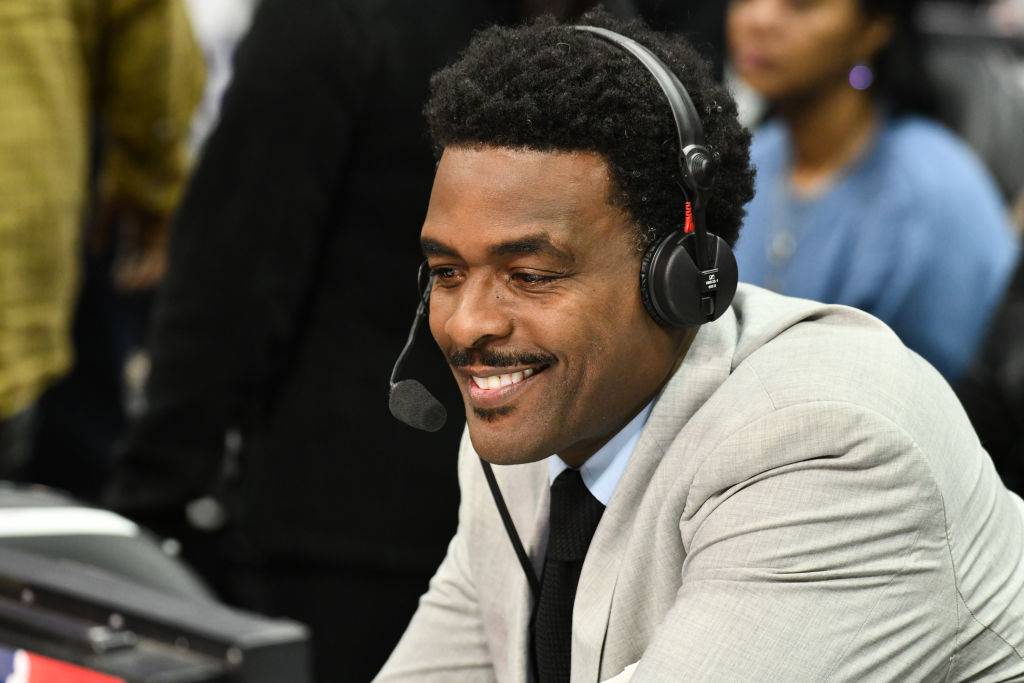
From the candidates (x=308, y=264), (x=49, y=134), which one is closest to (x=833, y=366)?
(x=308, y=264)

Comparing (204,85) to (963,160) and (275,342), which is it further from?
(963,160)

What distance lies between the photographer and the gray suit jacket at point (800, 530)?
1301mm

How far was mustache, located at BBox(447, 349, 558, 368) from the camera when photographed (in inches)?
57.1

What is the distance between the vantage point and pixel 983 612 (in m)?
1.40

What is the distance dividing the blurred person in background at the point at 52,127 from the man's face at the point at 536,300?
1.48 meters

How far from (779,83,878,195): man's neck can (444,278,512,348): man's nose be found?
2.25 meters

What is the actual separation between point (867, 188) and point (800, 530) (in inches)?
89.3

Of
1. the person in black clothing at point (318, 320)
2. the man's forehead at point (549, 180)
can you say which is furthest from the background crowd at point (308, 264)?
the man's forehead at point (549, 180)

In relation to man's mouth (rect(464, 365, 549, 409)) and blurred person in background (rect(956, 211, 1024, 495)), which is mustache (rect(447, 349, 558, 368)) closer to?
man's mouth (rect(464, 365, 549, 409))

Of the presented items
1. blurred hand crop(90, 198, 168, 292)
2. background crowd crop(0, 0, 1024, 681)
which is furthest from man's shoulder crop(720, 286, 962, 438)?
blurred hand crop(90, 198, 168, 292)

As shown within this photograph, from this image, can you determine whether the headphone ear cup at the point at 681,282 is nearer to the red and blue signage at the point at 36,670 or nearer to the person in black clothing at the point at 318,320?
the red and blue signage at the point at 36,670

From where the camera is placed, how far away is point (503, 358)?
145 centimetres

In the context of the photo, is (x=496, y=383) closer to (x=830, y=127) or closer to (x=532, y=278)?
(x=532, y=278)

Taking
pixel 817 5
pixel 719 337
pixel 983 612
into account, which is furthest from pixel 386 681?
pixel 817 5
